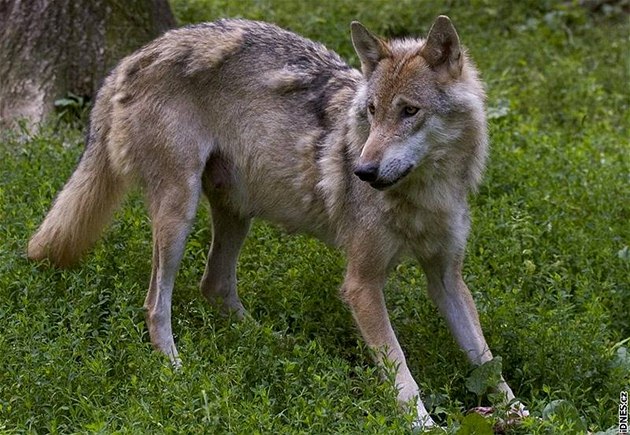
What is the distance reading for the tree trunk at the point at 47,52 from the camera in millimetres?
8531

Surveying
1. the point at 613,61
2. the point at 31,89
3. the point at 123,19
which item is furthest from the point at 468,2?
the point at 31,89

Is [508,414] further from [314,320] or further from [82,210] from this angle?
[82,210]

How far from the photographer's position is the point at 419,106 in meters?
5.45

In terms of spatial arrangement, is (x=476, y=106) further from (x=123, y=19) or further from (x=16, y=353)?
(x=123, y=19)

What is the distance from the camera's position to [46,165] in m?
7.54

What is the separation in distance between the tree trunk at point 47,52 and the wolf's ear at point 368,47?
3468 millimetres

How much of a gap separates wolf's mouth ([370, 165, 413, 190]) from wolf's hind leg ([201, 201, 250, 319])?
→ 1437 millimetres

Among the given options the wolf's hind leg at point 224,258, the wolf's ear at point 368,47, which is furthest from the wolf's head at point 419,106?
the wolf's hind leg at point 224,258

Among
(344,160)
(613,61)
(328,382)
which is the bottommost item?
(613,61)

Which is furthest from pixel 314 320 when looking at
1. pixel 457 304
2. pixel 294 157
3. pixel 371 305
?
pixel 294 157

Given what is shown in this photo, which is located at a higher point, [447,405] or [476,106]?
[476,106]

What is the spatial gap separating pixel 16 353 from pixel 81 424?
0.70 meters

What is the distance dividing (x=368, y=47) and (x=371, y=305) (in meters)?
1.31

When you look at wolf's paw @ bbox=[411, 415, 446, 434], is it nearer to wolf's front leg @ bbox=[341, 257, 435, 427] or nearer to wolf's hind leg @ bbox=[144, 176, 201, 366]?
wolf's front leg @ bbox=[341, 257, 435, 427]
